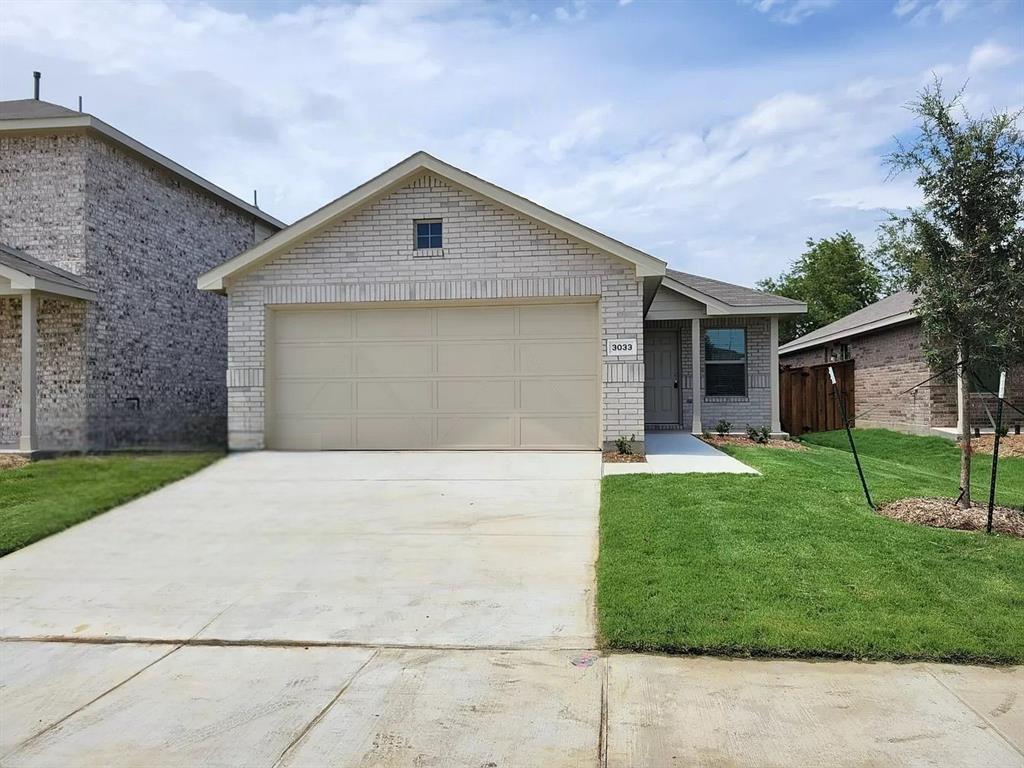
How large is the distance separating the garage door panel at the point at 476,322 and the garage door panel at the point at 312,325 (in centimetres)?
156

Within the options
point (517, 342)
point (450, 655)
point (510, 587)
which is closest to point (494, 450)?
point (517, 342)

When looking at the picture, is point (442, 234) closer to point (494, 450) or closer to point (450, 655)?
point (494, 450)

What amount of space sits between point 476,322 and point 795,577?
7470mm

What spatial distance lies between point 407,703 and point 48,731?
1.82m

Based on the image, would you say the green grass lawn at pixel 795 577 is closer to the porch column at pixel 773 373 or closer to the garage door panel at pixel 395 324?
the garage door panel at pixel 395 324

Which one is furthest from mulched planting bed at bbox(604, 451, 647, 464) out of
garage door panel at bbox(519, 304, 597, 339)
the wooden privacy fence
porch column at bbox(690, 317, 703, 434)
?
the wooden privacy fence

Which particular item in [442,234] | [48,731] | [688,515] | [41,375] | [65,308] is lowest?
[48,731]

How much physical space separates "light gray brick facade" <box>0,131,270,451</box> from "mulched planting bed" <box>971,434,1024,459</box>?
1437 centimetres

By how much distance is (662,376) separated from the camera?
58.1ft

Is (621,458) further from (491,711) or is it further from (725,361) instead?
(491,711)

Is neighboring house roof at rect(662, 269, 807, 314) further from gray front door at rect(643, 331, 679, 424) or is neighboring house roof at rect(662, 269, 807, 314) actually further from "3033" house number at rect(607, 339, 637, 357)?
"3033" house number at rect(607, 339, 637, 357)

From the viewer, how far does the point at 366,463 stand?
1156 centimetres


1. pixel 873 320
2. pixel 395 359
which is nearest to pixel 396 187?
pixel 395 359

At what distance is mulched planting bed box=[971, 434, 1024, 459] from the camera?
14.6 metres
